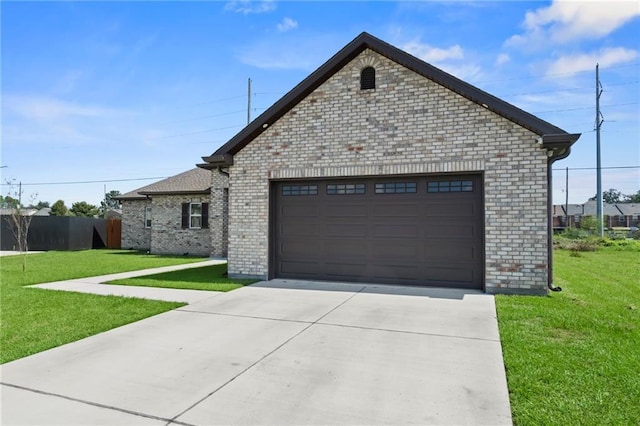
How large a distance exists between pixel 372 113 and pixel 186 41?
6.31 m

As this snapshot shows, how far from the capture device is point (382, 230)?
8727 mm

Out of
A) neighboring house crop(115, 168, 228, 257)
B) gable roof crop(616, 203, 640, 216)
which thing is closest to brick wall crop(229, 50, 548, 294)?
neighboring house crop(115, 168, 228, 257)

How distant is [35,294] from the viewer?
780 cm

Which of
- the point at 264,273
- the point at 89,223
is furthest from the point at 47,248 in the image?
the point at 264,273

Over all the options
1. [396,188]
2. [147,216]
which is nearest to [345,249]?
[396,188]

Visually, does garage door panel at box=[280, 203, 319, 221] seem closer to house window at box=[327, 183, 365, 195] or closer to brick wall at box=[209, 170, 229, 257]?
house window at box=[327, 183, 365, 195]

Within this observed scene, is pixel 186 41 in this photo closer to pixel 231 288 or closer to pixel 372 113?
pixel 372 113

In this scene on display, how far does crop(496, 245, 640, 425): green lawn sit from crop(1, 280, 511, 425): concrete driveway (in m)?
0.22

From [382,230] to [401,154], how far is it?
190cm

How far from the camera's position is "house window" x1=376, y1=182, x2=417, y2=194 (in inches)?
338

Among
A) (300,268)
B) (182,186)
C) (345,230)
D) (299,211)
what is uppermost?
(182,186)

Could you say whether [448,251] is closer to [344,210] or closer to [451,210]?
[451,210]

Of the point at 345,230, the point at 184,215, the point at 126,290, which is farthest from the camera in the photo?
the point at 184,215

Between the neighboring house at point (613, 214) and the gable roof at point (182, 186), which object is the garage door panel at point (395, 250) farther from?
the neighboring house at point (613, 214)
